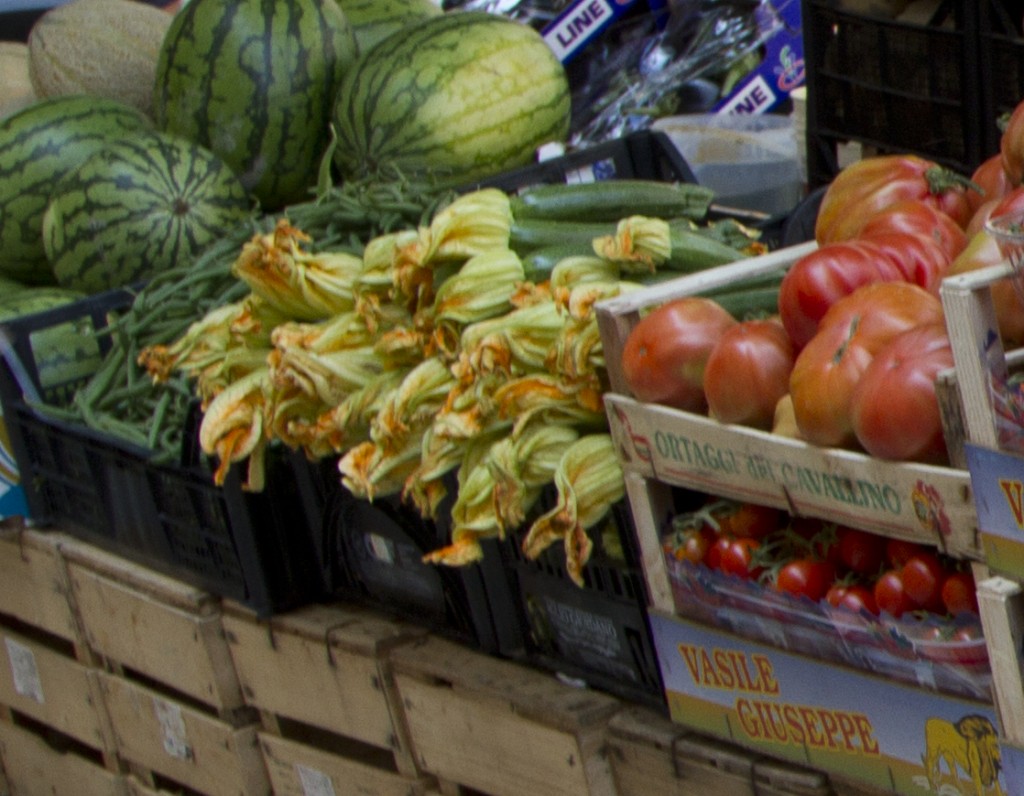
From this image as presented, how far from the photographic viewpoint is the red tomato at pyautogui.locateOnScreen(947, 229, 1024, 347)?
1419 millimetres

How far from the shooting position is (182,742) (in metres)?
2.87

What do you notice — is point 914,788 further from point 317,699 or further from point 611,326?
point 317,699

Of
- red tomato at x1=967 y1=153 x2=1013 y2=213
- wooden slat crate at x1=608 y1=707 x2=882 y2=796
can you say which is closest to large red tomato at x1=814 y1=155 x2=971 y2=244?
red tomato at x1=967 y1=153 x2=1013 y2=213

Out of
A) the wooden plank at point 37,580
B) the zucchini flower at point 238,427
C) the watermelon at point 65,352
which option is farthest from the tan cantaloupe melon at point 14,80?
the zucchini flower at point 238,427

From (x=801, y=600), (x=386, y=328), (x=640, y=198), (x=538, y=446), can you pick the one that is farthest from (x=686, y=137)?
(x=801, y=600)

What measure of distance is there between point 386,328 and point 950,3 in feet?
4.01

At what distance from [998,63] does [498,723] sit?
1412mm

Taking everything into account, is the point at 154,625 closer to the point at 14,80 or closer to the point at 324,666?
the point at 324,666

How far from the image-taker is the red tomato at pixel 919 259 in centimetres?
160

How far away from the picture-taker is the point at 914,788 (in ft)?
5.24

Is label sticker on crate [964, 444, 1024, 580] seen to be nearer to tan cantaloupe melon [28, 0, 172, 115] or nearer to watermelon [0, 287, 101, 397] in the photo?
watermelon [0, 287, 101, 397]

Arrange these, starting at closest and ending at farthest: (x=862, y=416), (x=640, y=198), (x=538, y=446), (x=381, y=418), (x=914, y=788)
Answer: (x=862, y=416), (x=914, y=788), (x=538, y=446), (x=381, y=418), (x=640, y=198)

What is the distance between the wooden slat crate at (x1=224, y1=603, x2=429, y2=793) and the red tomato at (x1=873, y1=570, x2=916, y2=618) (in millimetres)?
1001

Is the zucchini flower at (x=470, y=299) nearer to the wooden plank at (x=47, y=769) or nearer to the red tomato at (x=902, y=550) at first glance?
the red tomato at (x=902, y=550)
